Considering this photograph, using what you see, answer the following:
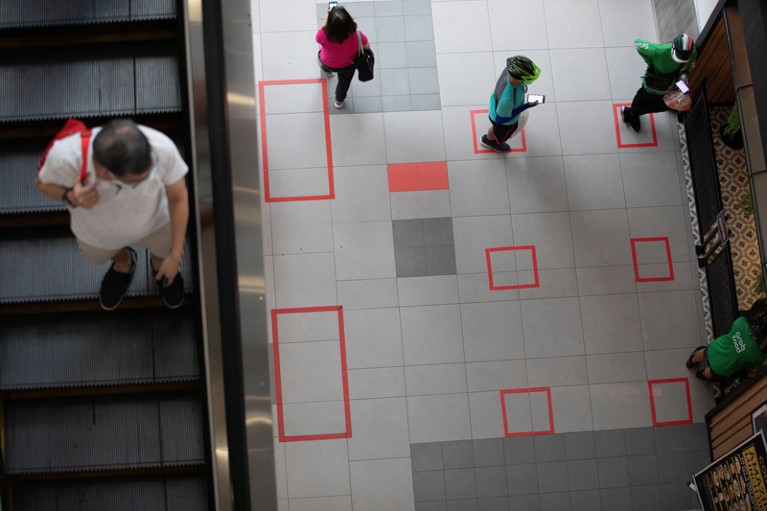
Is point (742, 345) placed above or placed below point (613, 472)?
above

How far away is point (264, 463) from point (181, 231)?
125 cm

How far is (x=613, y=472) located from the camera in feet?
21.8

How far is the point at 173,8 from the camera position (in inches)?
172

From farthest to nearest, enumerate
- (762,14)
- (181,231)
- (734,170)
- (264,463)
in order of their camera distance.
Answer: (734,170) → (762,14) → (264,463) → (181,231)

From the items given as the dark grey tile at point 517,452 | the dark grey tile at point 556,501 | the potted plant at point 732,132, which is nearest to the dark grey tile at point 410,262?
the dark grey tile at point 517,452

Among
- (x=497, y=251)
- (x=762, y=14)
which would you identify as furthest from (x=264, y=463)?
(x=762, y=14)

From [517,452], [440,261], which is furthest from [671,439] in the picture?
[440,261]

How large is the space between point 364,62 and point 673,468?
4214 millimetres

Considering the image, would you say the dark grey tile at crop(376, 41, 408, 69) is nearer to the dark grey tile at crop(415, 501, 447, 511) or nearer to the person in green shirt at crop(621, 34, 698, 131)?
the person in green shirt at crop(621, 34, 698, 131)

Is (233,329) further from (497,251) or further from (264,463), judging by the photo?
(497,251)

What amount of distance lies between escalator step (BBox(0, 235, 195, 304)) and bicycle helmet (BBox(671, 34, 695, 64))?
4172mm

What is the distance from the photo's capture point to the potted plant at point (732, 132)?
6.70 m

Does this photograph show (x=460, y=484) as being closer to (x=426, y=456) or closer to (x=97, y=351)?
(x=426, y=456)

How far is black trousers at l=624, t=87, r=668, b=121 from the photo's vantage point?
22.2ft
